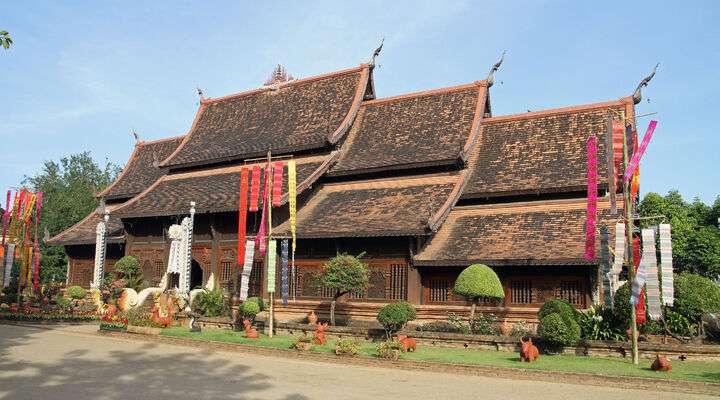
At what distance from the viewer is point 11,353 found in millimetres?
15188

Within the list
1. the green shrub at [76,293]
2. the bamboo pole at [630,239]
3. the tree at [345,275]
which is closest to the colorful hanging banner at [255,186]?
the tree at [345,275]

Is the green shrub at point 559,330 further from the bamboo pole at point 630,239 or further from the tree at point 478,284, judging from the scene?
the tree at point 478,284

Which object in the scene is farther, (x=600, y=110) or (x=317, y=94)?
(x=317, y=94)

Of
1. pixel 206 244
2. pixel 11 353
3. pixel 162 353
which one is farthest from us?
pixel 206 244

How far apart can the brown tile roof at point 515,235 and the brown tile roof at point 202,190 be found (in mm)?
6452

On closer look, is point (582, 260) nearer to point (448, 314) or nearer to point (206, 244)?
point (448, 314)

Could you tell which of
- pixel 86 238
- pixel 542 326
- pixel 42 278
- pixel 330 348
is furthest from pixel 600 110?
pixel 42 278

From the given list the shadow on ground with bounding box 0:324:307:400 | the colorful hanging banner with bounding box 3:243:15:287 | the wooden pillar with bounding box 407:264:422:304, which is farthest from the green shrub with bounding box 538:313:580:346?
the colorful hanging banner with bounding box 3:243:15:287

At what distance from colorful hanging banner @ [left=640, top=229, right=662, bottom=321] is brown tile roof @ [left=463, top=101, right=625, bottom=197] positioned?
8.35m

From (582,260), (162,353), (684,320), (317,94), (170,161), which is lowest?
(162,353)

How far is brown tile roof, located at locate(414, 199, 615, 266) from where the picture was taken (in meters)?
19.6

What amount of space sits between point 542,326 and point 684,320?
135 inches

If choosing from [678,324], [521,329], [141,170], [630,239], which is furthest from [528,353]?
[141,170]

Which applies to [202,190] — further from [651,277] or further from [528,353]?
[651,277]
